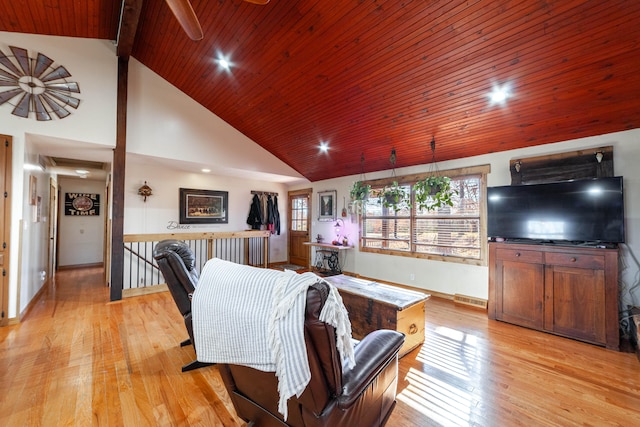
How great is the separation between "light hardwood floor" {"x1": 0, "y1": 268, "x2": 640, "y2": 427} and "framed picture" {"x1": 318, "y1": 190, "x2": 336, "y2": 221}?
11.4 feet

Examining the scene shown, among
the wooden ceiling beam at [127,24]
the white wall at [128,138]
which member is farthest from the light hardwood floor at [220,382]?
the wooden ceiling beam at [127,24]

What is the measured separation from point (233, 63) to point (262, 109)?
34.0 inches

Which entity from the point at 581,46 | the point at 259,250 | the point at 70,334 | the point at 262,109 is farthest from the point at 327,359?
the point at 259,250

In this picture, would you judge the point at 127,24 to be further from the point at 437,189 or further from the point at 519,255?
the point at 519,255

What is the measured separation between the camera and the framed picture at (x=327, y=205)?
6.26 metres

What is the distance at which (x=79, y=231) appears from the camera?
6883mm

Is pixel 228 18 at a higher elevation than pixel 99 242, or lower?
higher

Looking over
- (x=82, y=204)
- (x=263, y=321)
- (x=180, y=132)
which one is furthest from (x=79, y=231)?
(x=263, y=321)

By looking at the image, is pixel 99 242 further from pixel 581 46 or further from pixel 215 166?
pixel 581 46

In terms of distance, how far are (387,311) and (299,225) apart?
16.1 ft

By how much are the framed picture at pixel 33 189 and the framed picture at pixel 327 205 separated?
195 inches

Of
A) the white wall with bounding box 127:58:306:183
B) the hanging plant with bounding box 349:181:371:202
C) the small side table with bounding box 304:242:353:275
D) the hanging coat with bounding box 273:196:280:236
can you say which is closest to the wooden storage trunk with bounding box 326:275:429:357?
the hanging plant with bounding box 349:181:371:202

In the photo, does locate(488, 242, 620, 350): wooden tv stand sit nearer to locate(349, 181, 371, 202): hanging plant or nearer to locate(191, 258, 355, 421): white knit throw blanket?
locate(349, 181, 371, 202): hanging plant

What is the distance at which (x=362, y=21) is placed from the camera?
2582 mm
